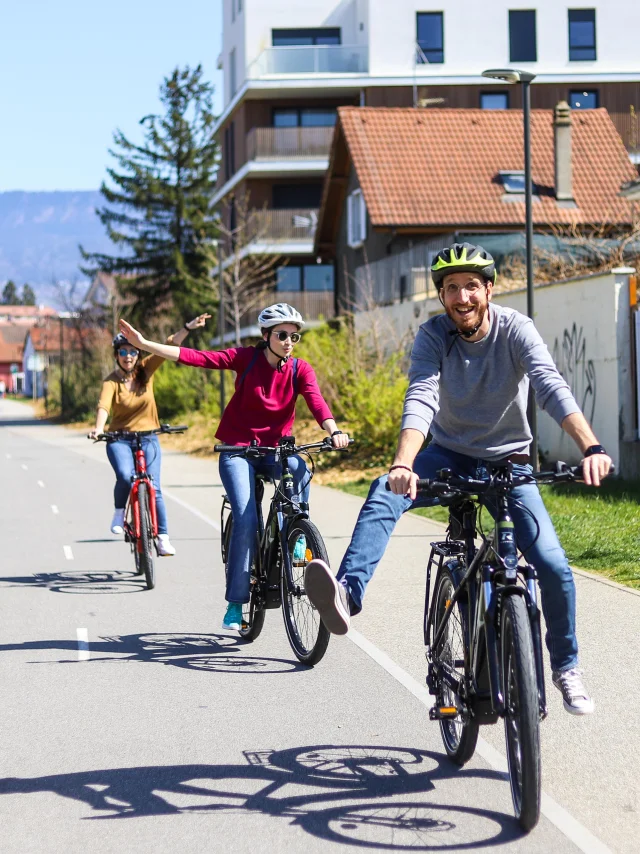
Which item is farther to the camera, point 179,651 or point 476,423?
point 179,651

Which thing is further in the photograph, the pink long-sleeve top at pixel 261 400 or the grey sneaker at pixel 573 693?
the pink long-sleeve top at pixel 261 400

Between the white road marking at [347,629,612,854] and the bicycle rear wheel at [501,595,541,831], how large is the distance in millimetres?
151

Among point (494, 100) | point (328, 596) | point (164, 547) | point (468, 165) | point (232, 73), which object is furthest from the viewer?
point (232, 73)

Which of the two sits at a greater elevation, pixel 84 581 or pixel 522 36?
pixel 522 36

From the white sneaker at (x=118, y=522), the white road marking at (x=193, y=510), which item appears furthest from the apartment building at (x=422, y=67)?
the white sneaker at (x=118, y=522)

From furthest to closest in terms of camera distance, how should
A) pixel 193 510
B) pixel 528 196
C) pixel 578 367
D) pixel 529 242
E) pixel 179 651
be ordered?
pixel 578 367
pixel 193 510
pixel 529 242
pixel 528 196
pixel 179 651

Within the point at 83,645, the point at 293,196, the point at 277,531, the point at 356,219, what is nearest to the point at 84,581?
the point at 83,645

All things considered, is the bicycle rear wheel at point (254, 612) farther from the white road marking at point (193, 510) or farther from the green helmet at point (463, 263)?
the white road marking at point (193, 510)

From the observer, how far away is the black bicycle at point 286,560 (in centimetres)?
731

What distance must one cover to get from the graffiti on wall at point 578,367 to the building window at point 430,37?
1422 inches

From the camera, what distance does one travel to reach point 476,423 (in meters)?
5.26

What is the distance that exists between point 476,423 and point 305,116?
166ft

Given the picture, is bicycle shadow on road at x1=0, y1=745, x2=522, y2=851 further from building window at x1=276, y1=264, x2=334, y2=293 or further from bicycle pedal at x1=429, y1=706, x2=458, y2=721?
building window at x1=276, y1=264, x2=334, y2=293

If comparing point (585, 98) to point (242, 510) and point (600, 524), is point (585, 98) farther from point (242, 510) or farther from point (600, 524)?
point (242, 510)
